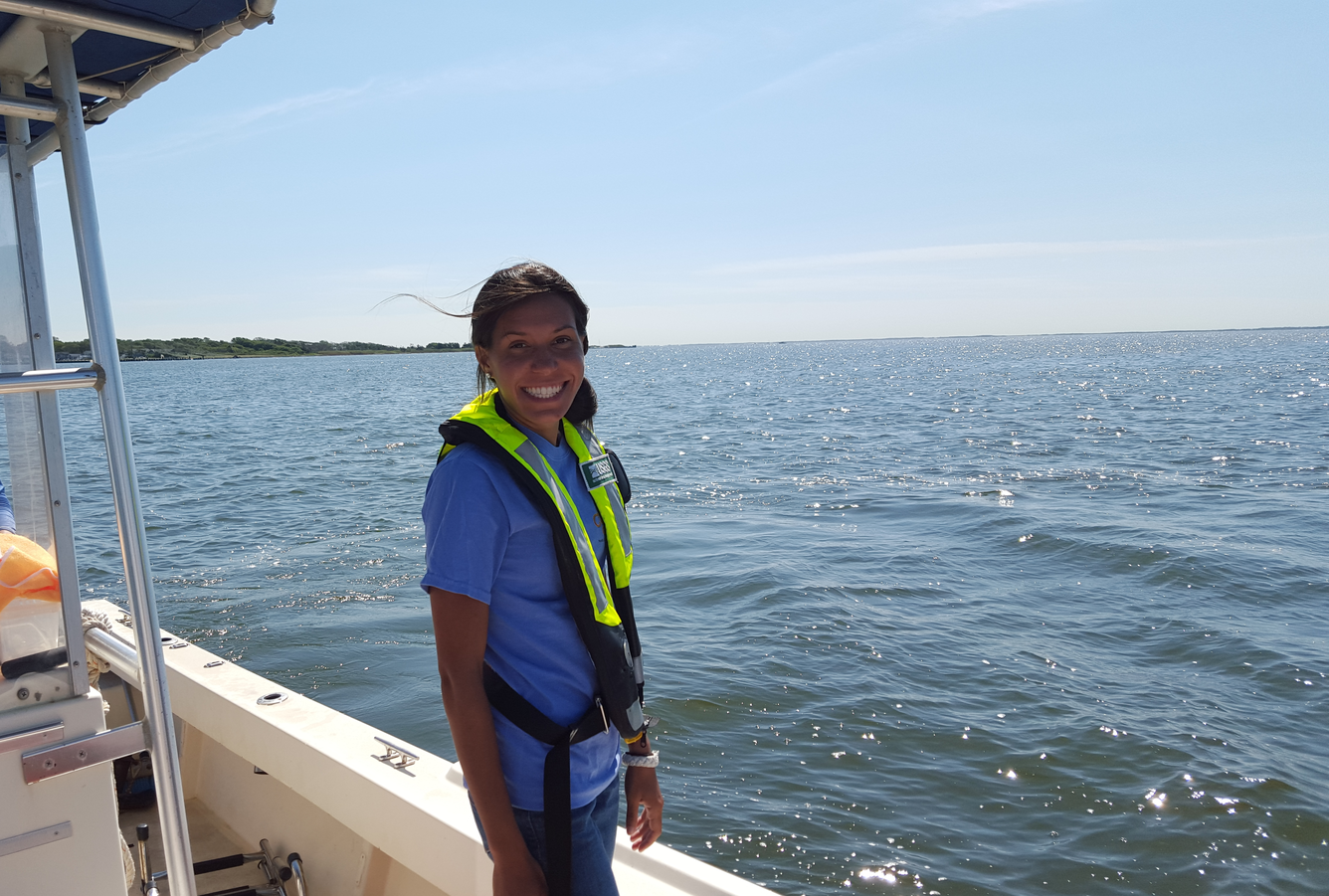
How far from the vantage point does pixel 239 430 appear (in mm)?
28781

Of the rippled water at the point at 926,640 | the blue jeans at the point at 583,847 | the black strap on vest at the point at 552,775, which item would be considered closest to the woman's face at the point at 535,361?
the black strap on vest at the point at 552,775

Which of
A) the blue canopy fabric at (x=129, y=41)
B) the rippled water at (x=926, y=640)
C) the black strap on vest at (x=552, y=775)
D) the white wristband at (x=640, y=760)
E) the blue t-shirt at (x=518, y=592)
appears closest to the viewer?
the blue t-shirt at (x=518, y=592)

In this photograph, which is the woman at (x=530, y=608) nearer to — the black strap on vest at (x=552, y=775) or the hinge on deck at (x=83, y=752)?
the black strap on vest at (x=552, y=775)

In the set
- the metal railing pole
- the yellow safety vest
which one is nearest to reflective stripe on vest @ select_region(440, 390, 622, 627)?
the yellow safety vest

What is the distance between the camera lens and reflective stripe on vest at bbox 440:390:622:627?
154cm

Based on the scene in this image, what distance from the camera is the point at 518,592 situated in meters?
1.54

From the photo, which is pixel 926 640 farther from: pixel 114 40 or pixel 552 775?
pixel 114 40

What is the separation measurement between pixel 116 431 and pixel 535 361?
2.83 feet

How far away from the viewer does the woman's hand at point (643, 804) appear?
74.1 inches

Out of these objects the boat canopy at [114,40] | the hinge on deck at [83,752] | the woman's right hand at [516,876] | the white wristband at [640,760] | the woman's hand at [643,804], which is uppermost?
the boat canopy at [114,40]

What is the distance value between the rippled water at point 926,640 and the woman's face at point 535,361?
3663 mm

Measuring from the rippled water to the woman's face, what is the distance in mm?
3663

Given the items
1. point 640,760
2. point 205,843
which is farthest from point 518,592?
point 205,843

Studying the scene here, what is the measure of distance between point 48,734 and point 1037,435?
69.6 feet
